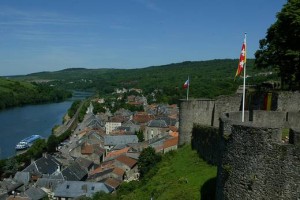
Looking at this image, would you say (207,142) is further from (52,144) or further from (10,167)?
(52,144)

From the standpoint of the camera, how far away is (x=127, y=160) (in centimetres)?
5619

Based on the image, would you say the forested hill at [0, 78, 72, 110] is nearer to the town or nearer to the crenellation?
the town

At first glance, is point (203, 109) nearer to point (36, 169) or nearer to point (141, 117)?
point (36, 169)

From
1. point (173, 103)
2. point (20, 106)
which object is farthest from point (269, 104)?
point (20, 106)

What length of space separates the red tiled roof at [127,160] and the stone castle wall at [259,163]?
146 feet

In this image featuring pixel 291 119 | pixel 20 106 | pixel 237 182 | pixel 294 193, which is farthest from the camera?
pixel 20 106

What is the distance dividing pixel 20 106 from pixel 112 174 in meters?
122

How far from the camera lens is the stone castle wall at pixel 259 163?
30.8 ft

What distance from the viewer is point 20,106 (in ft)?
541

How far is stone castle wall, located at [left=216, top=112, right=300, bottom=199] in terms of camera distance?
9.40m

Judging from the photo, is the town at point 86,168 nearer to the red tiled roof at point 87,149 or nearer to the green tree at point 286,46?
the red tiled roof at point 87,149

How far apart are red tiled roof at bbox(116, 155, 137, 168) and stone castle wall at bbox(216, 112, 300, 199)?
44.6 meters

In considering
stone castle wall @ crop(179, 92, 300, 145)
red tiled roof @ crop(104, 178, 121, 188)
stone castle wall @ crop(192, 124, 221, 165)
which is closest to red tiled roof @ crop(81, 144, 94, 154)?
red tiled roof @ crop(104, 178, 121, 188)

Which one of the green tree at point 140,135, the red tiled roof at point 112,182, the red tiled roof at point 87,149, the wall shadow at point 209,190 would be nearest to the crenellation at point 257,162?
Answer: the wall shadow at point 209,190
